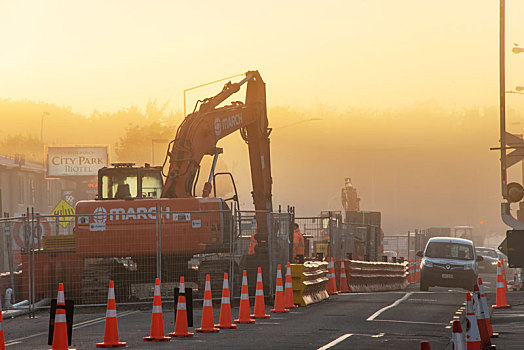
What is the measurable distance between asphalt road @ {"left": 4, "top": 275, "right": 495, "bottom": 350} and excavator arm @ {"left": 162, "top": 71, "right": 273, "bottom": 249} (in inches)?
160

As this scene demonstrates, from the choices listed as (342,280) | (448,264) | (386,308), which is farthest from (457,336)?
(448,264)

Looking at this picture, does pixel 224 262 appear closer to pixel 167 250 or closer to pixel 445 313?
pixel 167 250

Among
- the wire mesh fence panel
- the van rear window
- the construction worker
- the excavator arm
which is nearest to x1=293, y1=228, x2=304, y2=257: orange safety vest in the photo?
the construction worker

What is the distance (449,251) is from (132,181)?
13.2 metres

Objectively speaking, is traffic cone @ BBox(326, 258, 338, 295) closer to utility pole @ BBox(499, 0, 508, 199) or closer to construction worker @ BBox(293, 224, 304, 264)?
construction worker @ BBox(293, 224, 304, 264)

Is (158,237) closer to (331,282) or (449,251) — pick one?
(331,282)

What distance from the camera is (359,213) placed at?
233 feet

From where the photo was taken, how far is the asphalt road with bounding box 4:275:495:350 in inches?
618

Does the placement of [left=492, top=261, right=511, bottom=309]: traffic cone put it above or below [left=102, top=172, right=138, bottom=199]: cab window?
below

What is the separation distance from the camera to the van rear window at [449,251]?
117 feet

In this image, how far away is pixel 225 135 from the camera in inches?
1171

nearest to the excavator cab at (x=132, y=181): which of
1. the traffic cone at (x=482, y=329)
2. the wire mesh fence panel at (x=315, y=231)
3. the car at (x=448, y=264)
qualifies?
the wire mesh fence panel at (x=315, y=231)

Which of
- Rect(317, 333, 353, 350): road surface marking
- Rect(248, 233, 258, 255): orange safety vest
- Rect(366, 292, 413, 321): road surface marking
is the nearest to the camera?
Rect(317, 333, 353, 350): road surface marking

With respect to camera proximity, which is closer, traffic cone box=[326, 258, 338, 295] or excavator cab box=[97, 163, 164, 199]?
excavator cab box=[97, 163, 164, 199]
